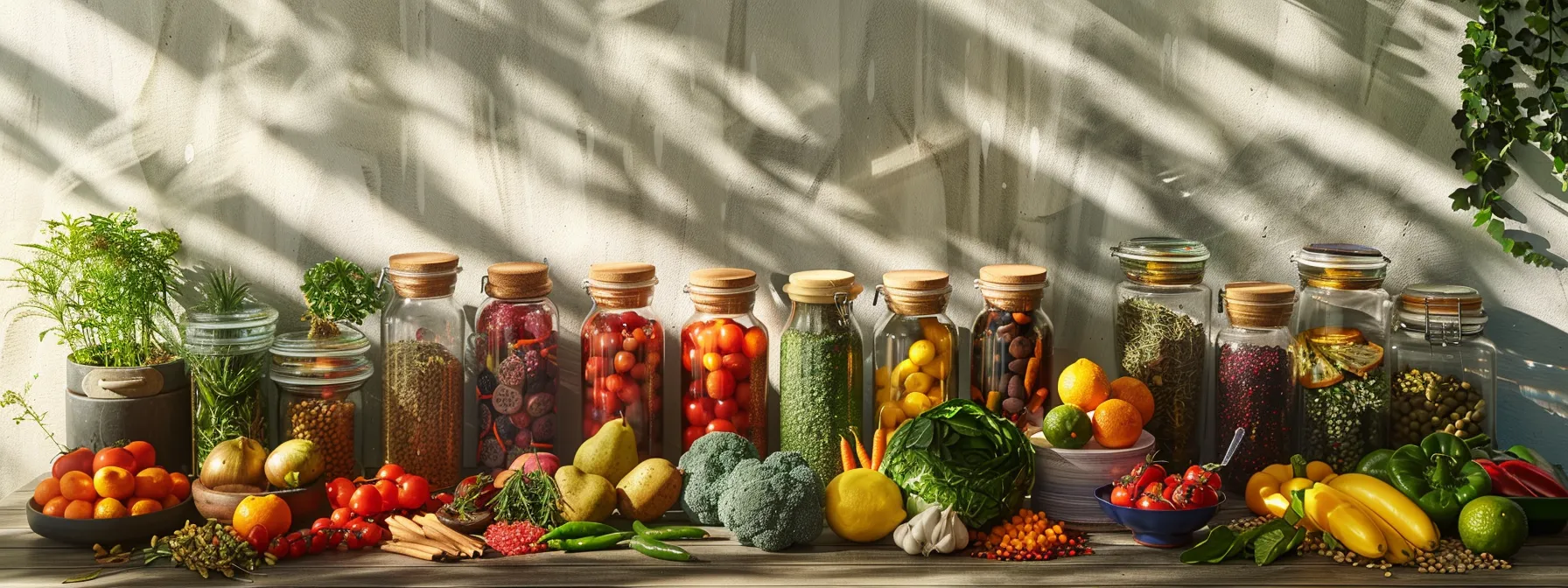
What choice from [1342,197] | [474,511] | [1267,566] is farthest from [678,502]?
[1342,197]

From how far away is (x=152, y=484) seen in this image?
235 cm

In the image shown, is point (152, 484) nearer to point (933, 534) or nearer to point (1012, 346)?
point (933, 534)

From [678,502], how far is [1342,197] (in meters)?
1.52

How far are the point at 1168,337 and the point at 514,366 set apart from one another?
1.29m

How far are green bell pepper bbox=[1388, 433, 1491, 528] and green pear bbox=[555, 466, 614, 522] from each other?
4.71 feet

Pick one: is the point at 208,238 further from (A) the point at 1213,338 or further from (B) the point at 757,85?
(A) the point at 1213,338

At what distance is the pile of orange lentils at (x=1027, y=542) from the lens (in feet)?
7.54

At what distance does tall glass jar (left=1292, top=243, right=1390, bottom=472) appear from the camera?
258 cm

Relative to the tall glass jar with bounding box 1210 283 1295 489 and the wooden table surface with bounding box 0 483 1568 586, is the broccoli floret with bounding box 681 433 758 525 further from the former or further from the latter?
the tall glass jar with bounding box 1210 283 1295 489

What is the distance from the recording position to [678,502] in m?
2.54

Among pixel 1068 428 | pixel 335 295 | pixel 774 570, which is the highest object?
pixel 335 295

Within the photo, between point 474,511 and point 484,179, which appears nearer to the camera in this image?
point 474,511

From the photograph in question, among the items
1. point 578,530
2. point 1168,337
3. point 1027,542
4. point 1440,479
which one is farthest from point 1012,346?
point 578,530

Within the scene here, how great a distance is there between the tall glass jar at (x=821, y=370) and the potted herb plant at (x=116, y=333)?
1.21 meters
